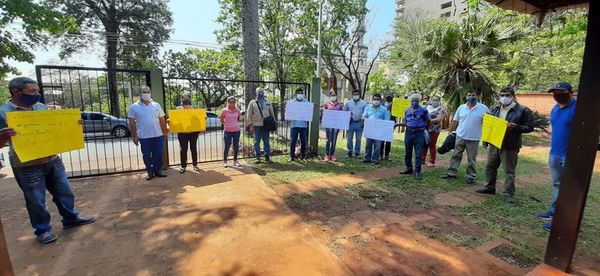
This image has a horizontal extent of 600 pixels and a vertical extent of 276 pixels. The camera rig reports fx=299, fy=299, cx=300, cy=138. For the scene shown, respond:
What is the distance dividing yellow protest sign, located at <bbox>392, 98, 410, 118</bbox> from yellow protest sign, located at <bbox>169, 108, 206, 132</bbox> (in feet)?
15.9

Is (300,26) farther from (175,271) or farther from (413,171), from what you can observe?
(175,271)

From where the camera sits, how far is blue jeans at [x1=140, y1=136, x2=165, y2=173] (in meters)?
5.29

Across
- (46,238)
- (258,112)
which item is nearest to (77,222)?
(46,238)

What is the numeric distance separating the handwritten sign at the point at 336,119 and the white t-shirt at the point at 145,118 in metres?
3.51

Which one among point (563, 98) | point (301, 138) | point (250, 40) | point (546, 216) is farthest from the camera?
point (250, 40)

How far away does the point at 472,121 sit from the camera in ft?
17.3

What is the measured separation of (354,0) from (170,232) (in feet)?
69.8

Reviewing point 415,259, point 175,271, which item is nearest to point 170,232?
point 175,271

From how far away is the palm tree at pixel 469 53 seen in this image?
10.2 m

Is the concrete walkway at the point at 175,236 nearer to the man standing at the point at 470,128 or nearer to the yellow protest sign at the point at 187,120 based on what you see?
the yellow protest sign at the point at 187,120

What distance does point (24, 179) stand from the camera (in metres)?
3.08

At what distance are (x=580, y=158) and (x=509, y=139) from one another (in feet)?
6.85

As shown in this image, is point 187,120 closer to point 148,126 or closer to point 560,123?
point 148,126

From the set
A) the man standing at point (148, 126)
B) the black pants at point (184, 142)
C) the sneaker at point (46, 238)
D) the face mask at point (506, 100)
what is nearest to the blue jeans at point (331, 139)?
the black pants at point (184, 142)
